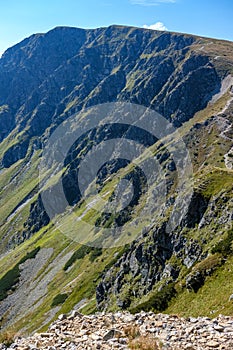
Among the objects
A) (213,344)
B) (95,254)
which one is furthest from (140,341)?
(95,254)

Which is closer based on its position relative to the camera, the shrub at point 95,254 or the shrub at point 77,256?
the shrub at point 95,254

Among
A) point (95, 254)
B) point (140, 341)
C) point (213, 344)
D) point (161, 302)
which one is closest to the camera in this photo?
point (213, 344)

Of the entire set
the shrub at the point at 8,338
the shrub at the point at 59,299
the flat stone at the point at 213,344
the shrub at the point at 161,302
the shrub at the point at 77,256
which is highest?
the shrub at the point at 8,338

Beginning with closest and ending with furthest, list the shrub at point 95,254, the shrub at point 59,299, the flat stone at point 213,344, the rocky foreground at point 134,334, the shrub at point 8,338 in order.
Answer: the flat stone at point 213,344 < the rocky foreground at point 134,334 < the shrub at point 8,338 < the shrub at point 59,299 < the shrub at point 95,254

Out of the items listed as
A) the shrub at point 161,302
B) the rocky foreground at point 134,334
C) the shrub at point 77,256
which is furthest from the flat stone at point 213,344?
the shrub at point 77,256

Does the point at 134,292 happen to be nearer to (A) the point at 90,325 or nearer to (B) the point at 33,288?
(A) the point at 90,325

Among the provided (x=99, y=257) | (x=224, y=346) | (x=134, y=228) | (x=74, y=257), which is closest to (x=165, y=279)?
(x=224, y=346)

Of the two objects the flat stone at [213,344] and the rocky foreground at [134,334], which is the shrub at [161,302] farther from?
the flat stone at [213,344]

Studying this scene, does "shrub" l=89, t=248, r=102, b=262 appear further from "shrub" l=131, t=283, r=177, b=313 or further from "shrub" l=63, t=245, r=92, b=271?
"shrub" l=131, t=283, r=177, b=313

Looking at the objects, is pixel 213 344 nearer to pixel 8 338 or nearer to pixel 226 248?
pixel 8 338
